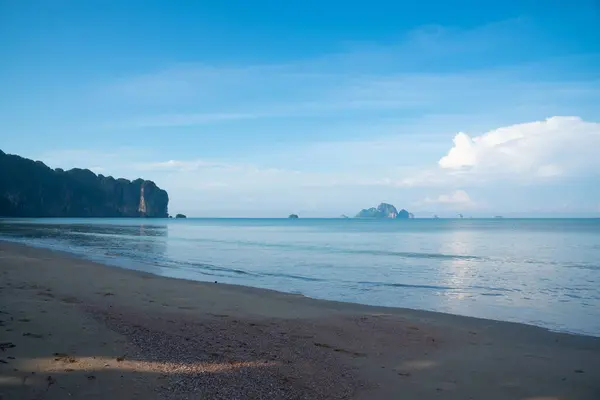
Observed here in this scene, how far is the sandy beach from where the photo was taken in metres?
5.08

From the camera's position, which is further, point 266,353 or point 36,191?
point 36,191

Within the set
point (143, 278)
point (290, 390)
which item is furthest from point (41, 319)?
point (143, 278)

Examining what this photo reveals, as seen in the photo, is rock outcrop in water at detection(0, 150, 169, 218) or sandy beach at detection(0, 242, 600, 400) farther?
rock outcrop in water at detection(0, 150, 169, 218)

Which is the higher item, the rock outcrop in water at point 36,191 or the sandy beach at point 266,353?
A: the rock outcrop in water at point 36,191

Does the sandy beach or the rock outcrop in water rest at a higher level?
the rock outcrop in water

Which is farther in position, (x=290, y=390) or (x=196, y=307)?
(x=196, y=307)

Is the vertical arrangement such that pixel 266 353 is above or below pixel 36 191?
below

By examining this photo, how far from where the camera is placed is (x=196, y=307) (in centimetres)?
1052

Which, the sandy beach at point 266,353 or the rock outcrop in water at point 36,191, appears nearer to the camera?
the sandy beach at point 266,353

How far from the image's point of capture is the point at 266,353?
6613 millimetres

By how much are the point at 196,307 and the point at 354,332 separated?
441cm

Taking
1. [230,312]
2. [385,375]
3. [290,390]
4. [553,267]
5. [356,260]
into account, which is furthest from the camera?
[356,260]

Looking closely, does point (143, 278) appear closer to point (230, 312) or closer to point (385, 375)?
point (230, 312)

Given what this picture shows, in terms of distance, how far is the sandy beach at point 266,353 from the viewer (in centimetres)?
508
